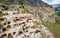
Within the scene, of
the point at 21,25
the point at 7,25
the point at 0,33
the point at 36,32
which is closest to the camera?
the point at 0,33

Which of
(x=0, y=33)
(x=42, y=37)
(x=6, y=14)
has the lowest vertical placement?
(x=42, y=37)

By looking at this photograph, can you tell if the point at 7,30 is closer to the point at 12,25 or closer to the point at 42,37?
the point at 12,25

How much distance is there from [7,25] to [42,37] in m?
6.13

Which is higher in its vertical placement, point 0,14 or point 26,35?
point 0,14

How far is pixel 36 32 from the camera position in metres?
24.1

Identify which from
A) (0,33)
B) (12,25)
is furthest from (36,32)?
(0,33)

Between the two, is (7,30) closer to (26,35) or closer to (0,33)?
(0,33)

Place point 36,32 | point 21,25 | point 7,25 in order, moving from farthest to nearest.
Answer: point 36,32, point 21,25, point 7,25

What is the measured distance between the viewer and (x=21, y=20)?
23.6 meters

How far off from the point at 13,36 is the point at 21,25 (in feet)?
9.11

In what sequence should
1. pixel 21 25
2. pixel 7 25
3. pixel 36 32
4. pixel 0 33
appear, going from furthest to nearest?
1. pixel 36 32
2. pixel 21 25
3. pixel 7 25
4. pixel 0 33

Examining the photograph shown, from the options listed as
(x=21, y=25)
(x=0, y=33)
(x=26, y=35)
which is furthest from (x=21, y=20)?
(x=0, y=33)

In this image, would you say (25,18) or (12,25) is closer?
(12,25)

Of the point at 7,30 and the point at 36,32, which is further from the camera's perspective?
the point at 36,32
